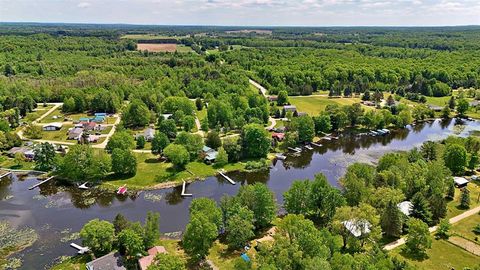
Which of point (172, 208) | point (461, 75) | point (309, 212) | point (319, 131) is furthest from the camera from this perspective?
point (461, 75)

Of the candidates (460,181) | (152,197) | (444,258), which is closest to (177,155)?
(152,197)

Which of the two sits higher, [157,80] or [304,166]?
[157,80]

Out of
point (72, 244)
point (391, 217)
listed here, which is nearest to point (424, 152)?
point (391, 217)

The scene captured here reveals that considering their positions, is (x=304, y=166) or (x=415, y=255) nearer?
(x=415, y=255)

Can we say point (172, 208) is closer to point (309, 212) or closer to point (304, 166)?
point (309, 212)

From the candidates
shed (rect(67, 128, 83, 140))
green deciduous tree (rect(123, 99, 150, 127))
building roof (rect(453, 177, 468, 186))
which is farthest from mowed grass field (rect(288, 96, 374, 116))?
shed (rect(67, 128, 83, 140))

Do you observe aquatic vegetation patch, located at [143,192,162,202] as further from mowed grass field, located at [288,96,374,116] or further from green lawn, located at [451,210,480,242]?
mowed grass field, located at [288,96,374,116]

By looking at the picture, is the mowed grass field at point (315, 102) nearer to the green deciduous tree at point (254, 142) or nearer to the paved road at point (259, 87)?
the paved road at point (259, 87)

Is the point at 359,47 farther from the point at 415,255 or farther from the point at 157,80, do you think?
the point at 415,255

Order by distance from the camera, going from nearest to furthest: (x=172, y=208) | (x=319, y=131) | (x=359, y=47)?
(x=172, y=208) → (x=319, y=131) → (x=359, y=47)
